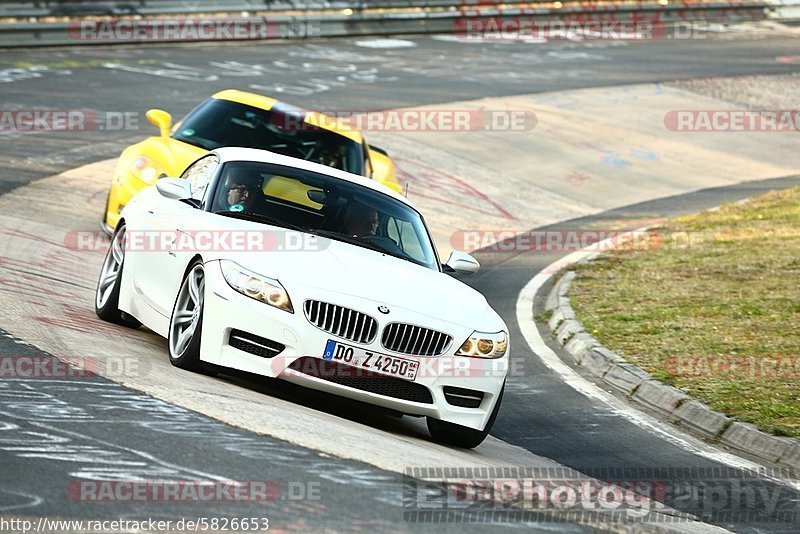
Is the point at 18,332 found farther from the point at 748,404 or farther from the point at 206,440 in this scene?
the point at 748,404

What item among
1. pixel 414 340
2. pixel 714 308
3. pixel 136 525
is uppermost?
pixel 136 525

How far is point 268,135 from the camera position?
14016 mm

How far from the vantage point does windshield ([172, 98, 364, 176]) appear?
45.6 feet

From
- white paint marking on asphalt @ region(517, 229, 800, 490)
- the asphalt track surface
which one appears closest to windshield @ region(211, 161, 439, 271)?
the asphalt track surface

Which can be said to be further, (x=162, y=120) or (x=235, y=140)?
(x=162, y=120)

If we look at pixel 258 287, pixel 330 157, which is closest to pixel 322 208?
pixel 258 287

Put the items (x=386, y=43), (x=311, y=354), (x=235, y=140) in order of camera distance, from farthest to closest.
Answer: (x=386, y=43), (x=235, y=140), (x=311, y=354)

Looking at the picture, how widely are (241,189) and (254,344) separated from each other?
176 centimetres

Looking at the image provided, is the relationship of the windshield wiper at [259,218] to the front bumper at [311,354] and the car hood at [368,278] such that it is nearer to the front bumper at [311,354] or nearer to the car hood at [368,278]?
the car hood at [368,278]

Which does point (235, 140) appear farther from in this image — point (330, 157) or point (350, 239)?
point (350, 239)

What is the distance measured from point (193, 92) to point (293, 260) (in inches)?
658

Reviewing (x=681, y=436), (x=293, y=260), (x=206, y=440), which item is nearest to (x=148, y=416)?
(x=206, y=440)

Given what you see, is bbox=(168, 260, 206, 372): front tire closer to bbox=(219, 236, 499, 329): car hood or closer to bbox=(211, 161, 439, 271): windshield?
bbox=(219, 236, 499, 329): car hood

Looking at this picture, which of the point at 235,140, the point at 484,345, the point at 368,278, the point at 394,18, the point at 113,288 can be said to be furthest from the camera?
the point at 394,18
